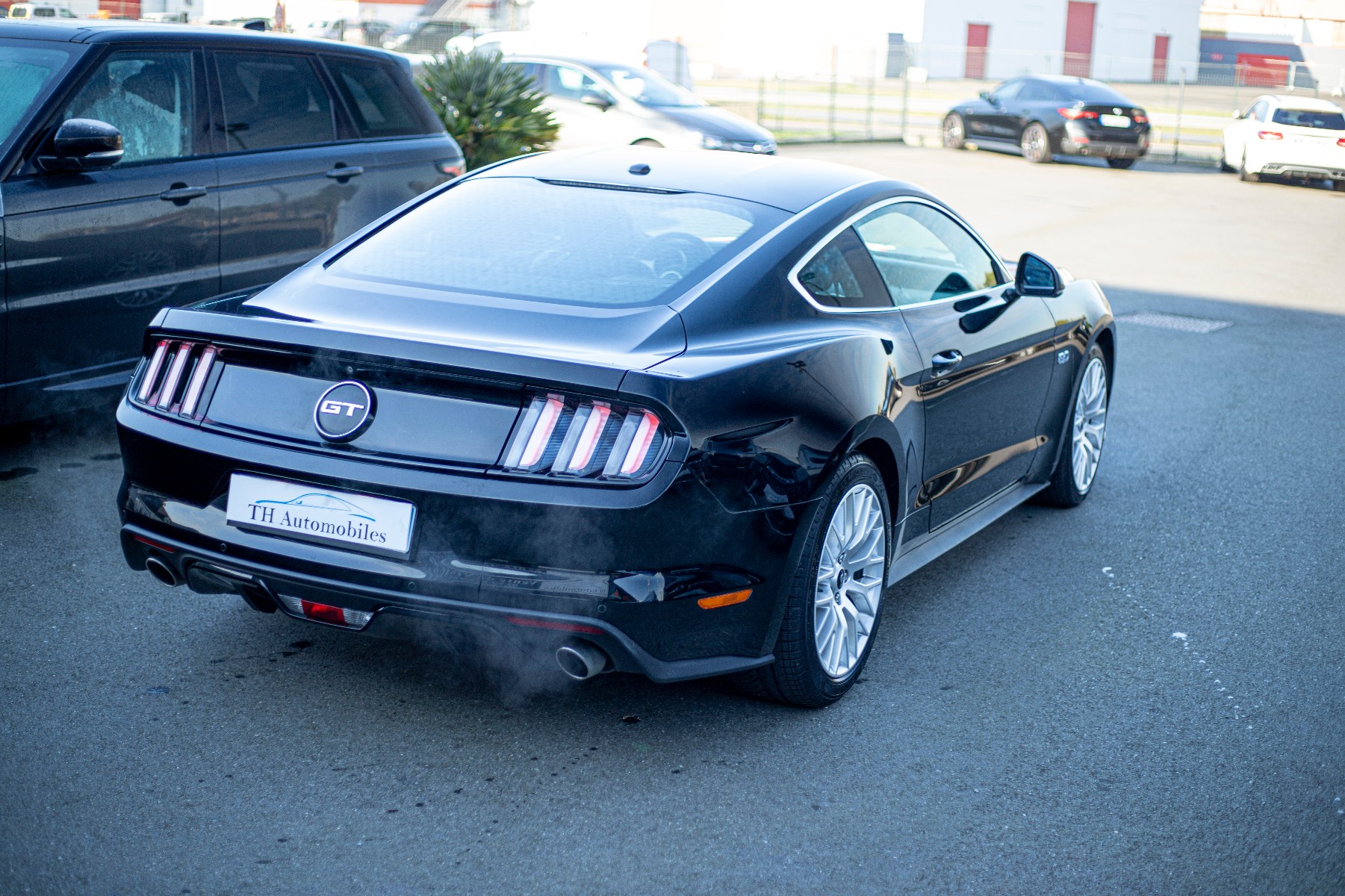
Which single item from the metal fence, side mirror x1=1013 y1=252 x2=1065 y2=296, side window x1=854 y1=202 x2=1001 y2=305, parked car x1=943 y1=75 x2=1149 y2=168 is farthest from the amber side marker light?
the metal fence

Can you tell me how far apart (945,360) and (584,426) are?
167 cm

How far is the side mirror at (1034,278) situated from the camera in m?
5.17

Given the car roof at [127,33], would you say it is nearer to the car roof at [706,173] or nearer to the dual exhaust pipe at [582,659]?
the car roof at [706,173]

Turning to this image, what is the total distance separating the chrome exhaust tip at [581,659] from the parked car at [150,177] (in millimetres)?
3275

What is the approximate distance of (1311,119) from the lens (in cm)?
2331

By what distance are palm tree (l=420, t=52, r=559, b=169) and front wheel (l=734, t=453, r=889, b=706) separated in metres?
8.98

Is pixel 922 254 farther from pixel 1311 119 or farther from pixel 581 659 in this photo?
pixel 1311 119

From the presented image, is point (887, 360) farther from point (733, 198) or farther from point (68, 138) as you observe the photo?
point (68, 138)

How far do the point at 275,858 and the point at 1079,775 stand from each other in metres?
2.03

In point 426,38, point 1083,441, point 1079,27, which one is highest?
point 1079,27

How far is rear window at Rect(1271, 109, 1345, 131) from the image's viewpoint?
23109 millimetres

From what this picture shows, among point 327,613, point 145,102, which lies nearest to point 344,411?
point 327,613

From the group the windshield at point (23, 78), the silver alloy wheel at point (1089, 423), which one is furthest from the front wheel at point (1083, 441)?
the windshield at point (23, 78)

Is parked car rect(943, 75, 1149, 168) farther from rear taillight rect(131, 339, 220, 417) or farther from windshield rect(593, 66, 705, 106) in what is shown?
rear taillight rect(131, 339, 220, 417)
